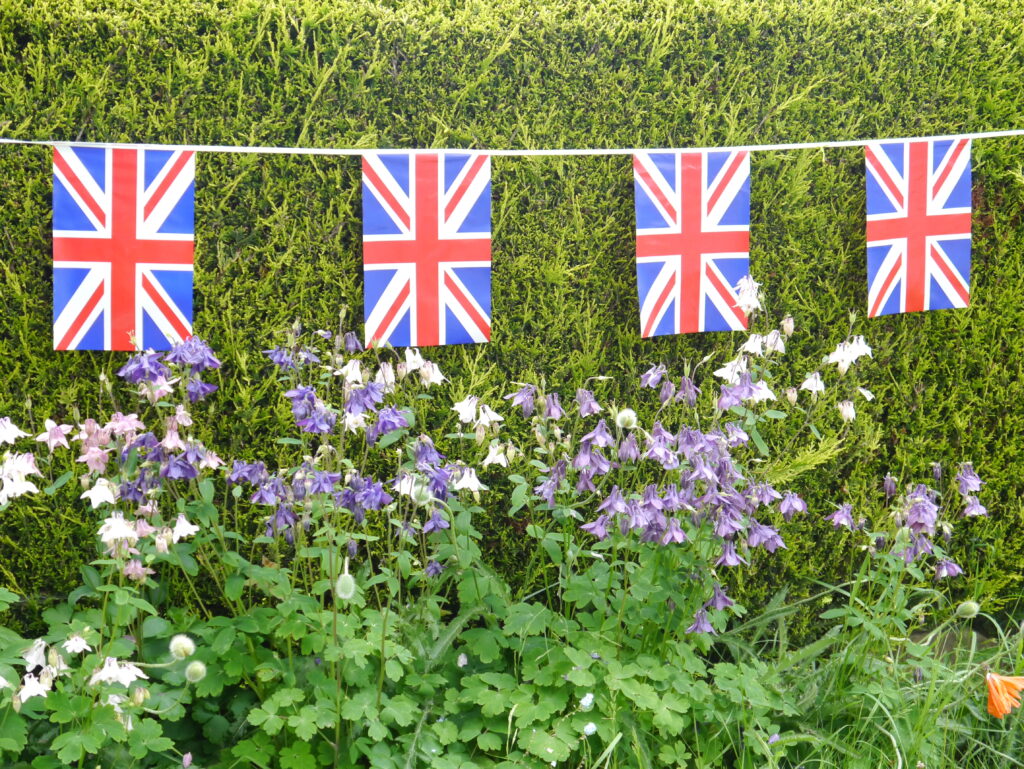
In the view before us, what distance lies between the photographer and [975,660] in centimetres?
414

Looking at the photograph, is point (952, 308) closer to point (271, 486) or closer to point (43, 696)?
point (271, 486)

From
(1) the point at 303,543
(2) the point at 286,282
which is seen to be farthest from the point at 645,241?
(1) the point at 303,543

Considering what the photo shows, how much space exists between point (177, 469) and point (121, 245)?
40.4 inches

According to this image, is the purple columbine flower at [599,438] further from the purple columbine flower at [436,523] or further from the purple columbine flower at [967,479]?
the purple columbine flower at [967,479]

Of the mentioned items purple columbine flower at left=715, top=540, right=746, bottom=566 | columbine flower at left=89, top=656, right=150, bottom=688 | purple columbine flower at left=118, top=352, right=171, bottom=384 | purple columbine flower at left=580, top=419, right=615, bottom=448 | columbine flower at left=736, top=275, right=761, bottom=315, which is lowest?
columbine flower at left=89, top=656, right=150, bottom=688

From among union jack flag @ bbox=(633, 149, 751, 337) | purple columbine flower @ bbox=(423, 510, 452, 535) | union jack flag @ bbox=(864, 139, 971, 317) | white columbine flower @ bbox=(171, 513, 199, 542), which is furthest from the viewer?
union jack flag @ bbox=(864, 139, 971, 317)

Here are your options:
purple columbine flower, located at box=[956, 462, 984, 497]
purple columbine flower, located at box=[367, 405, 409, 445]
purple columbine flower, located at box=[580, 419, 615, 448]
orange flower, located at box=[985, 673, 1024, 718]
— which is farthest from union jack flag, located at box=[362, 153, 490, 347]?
orange flower, located at box=[985, 673, 1024, 718]

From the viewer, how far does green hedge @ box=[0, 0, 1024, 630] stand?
11.1ft

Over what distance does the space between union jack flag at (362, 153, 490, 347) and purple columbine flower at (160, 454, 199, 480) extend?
0.97 meters

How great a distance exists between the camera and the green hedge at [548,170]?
3.40 m

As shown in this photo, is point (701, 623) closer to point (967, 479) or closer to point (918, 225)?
point (967, 479)

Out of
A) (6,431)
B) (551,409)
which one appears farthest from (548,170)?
(6,431)

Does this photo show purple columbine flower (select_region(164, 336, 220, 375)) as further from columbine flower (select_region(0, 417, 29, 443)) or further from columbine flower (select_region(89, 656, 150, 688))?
columbine flower (select_region(89, 656, 150, 688))

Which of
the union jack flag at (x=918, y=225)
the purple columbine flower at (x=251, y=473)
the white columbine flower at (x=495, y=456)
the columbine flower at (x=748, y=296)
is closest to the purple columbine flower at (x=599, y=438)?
the white columbine flower at (x=495, y=456)
